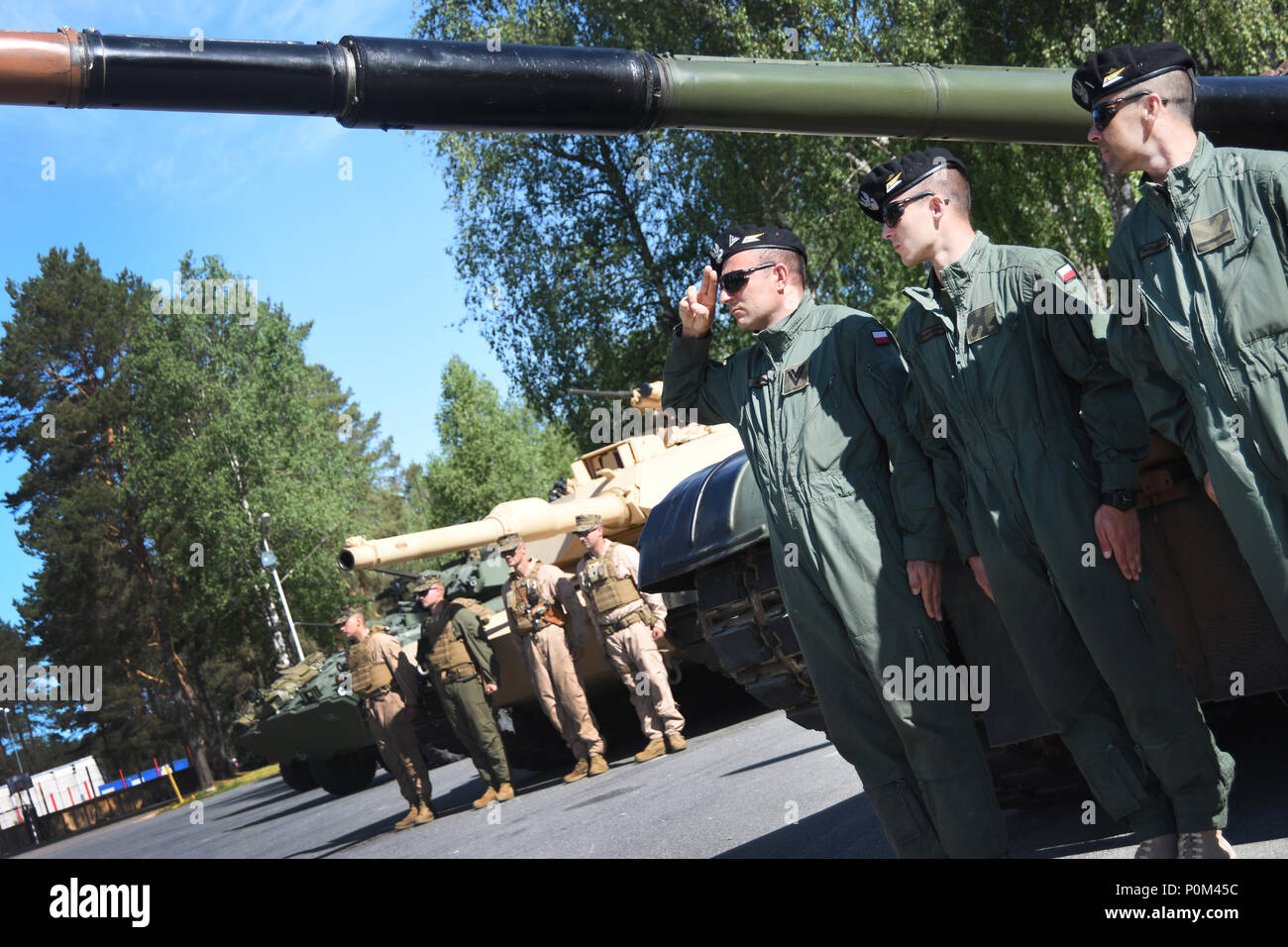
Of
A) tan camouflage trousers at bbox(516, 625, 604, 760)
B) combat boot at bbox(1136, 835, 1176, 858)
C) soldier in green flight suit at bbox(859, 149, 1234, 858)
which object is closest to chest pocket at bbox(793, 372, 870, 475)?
soldier in green flight suit at bbox(859, 149, 1234, 858)

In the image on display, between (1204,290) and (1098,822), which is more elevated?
(1204,290)

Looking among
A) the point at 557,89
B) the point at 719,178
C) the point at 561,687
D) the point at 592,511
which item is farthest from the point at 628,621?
the point at 719,178

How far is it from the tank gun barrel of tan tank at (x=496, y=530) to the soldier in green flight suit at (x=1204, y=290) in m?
9.01

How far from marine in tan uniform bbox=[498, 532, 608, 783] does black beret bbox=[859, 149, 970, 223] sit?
7594 millimetres

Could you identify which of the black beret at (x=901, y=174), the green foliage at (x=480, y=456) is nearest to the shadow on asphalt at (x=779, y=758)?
the black beret at (x=901, y=174)

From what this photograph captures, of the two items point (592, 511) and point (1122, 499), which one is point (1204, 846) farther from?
point (592, 511)

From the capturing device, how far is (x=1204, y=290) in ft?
10.1

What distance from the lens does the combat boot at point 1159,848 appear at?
349 centimetres

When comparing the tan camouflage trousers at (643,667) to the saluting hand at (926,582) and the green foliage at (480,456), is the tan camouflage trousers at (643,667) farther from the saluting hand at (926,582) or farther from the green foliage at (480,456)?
the green foliage at (480,456)

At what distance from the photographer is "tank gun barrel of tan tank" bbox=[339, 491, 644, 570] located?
11719 millimetres

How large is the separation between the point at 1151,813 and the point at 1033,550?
2.46ft

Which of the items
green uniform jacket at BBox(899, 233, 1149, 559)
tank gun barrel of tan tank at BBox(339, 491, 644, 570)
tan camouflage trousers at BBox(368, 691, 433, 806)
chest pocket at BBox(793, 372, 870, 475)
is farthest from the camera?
tank gun barrel of tan tank at BBox(339, 491, 644, 570)

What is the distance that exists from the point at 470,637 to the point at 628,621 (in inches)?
59.9

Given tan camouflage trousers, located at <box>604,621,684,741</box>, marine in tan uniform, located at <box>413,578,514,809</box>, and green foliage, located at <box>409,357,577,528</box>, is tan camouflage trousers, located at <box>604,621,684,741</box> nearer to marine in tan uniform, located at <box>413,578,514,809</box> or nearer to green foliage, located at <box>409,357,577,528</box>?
marine in tan uniform, located at <box>413,578,514,809</box>
